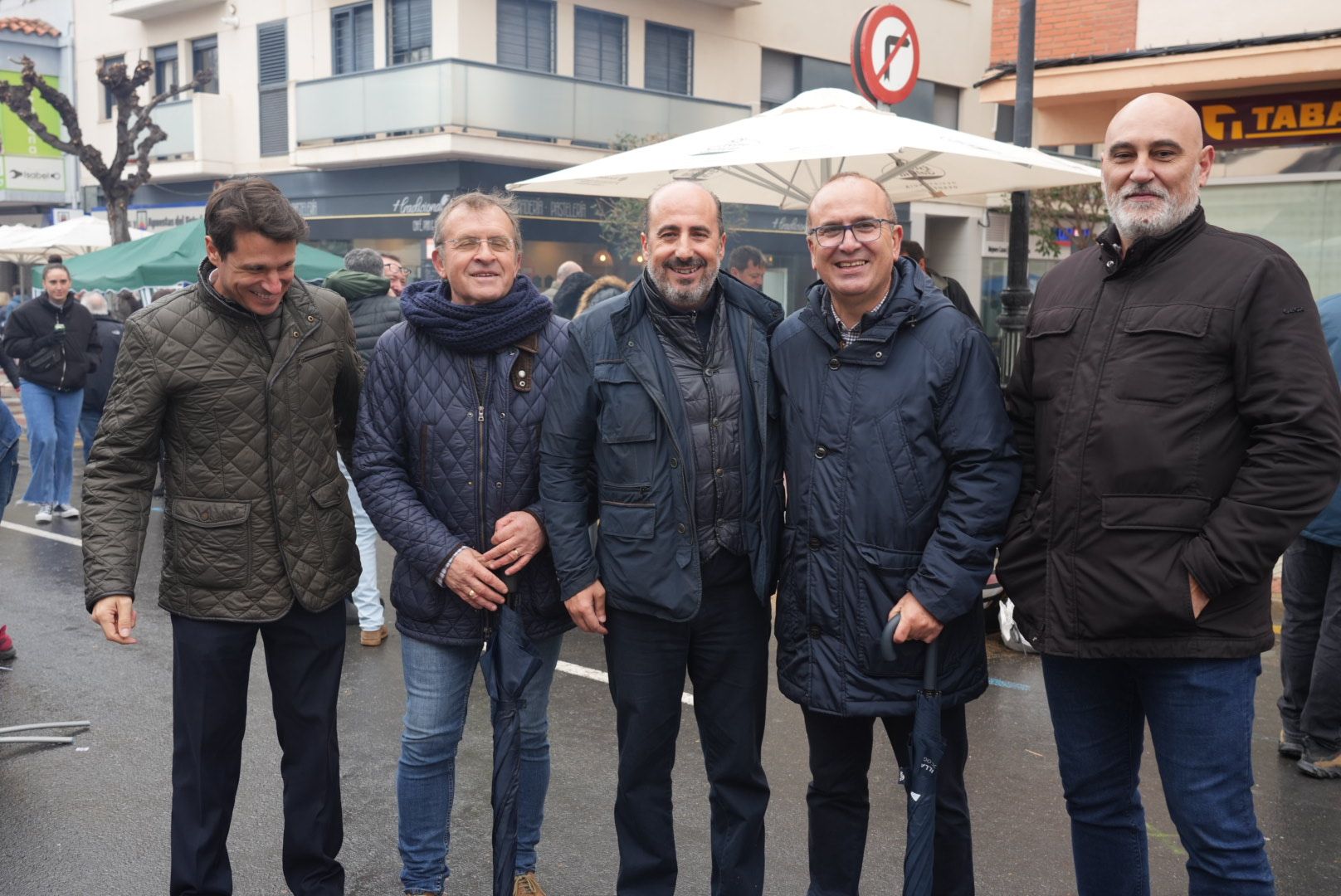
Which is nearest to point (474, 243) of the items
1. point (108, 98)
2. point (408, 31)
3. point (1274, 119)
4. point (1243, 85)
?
point (1243, 85)

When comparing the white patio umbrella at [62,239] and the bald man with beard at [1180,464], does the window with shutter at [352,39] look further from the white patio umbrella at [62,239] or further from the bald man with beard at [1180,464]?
the bald man with beard at [1180,464]

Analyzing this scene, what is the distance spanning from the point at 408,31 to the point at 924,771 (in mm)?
22132

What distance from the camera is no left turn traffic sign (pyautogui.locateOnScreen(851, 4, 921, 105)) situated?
10.2m

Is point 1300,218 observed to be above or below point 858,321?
above

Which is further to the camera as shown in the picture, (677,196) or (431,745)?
(431,745)

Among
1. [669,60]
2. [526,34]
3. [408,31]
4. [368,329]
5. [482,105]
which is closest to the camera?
[368,329]

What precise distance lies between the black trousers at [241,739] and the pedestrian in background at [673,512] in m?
0.76

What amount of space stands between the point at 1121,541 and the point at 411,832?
6.75ft

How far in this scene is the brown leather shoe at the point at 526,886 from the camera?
140 inches

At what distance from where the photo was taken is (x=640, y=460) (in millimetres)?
3109

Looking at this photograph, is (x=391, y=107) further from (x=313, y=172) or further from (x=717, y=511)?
(x=717, y=511)

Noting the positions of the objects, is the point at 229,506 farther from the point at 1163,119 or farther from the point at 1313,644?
the point at 1313,644

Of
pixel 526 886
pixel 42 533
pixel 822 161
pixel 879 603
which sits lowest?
pixel 42 533

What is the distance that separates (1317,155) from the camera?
9781 mm
